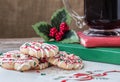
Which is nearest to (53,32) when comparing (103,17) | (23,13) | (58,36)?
(58,36)

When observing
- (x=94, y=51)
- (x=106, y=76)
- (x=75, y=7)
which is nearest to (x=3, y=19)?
(x=75, y=7)

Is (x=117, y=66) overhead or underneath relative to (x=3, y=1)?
underneath

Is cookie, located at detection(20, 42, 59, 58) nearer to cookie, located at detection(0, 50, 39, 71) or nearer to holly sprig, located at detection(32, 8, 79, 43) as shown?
cookie, located at detection(0, 50, 39, 71)

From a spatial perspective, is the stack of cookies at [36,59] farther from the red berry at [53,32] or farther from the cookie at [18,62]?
the red berry at [53,32]

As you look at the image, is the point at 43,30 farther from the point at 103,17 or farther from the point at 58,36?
the point at 103,17

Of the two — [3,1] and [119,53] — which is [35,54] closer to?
[119,53]
